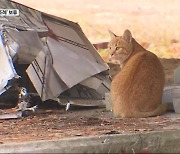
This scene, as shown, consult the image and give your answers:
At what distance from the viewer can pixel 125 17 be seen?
13.3 m

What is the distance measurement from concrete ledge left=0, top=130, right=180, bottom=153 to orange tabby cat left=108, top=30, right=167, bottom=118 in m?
0.96

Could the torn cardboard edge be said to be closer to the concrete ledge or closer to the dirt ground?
the dirt ground

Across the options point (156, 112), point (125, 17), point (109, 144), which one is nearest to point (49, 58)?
point (156, 112)

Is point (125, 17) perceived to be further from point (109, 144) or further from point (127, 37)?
point (109, 144)

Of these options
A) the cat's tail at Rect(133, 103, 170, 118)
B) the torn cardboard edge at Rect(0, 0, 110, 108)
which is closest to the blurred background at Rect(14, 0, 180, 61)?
the torn cardboard edge at Rect(0, 0, 110, 108)

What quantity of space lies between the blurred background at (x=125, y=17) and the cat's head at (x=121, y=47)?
581 cm

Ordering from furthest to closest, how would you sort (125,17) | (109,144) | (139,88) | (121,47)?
(125,17), (121,47), (139,88), (109,144)

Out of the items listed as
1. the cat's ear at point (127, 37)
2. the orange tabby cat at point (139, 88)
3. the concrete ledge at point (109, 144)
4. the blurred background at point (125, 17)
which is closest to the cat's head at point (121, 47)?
the cat's ear at point (127, 37)

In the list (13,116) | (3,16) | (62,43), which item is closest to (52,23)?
(62,43)

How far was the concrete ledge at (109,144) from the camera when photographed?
402 centimetres

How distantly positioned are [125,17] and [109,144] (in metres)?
9.35

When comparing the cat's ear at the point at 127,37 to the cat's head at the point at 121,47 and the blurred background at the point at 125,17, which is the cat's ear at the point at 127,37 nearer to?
the cat's head at the point at 121,47

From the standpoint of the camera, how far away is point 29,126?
5.11m

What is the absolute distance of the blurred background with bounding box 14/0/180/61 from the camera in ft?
40.1
